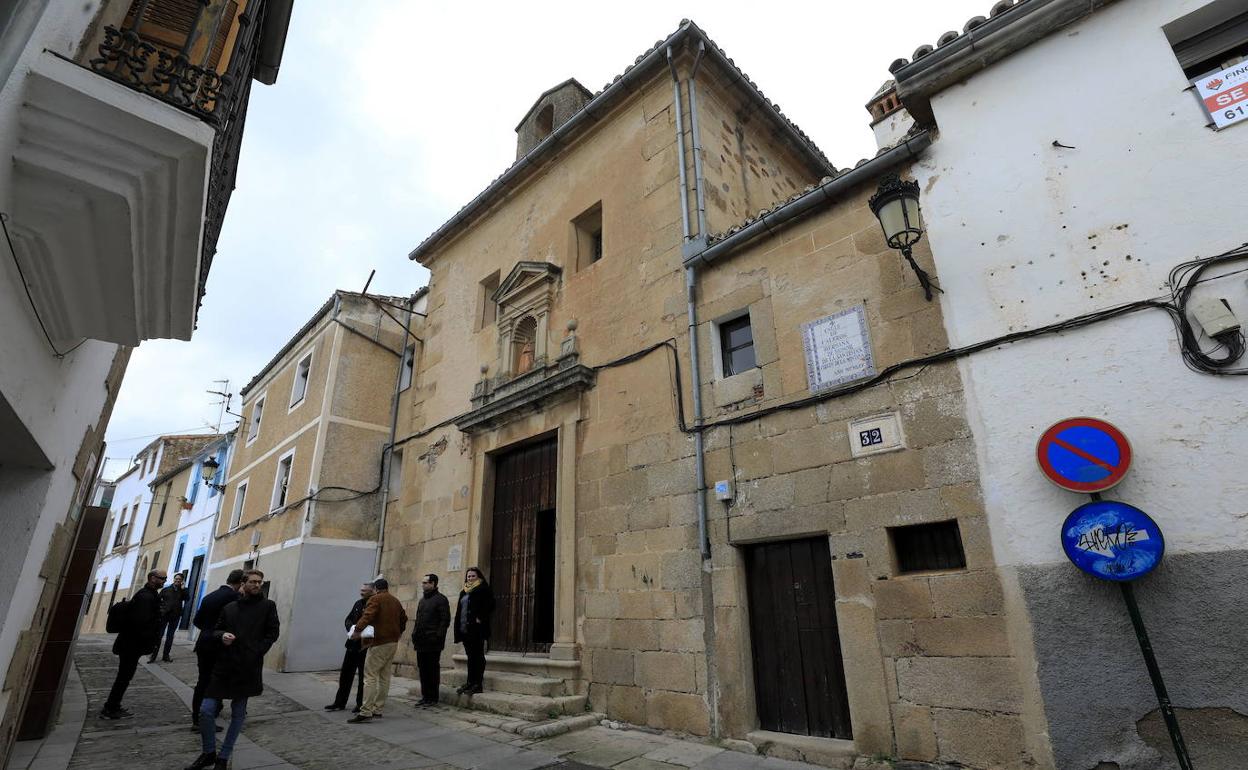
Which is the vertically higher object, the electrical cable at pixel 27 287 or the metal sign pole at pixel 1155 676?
the electrical cable at pixel 27 287

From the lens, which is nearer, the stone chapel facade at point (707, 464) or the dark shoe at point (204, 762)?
the dark shoe at point (204, 762)

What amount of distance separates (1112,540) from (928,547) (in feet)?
4.06

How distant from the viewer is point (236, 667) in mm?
4797

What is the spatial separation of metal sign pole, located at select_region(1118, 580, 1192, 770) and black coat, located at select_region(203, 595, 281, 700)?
587 centimetres

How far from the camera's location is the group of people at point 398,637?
6.70m

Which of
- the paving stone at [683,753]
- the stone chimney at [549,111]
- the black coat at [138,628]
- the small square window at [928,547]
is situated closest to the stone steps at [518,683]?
the paving stone at [683,753]

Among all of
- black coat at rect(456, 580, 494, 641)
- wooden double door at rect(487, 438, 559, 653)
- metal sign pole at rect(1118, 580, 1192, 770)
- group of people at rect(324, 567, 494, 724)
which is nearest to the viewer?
metal sign pole at rect(1118, 580, 1192, 770)

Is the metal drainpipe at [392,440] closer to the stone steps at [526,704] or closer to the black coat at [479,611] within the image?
the black coat at [479,611]

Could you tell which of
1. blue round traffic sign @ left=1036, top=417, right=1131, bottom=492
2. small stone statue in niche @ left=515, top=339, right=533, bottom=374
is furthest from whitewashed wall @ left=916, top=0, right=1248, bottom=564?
small stone statue in niche @ left=515, top=339, right=533, bottom=374

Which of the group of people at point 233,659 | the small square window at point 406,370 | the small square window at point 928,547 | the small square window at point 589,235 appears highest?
the small square window at point 589,235

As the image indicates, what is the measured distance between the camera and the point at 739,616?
5.73 meters

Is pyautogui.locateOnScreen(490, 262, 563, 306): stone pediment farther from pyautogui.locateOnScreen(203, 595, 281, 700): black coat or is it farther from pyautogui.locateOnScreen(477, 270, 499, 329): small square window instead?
pyautogui.locateOnScreen(203, 595, 281, 700): black coat

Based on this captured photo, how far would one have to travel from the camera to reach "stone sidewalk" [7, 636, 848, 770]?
494 cm

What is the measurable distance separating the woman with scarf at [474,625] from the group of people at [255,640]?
11 mm
